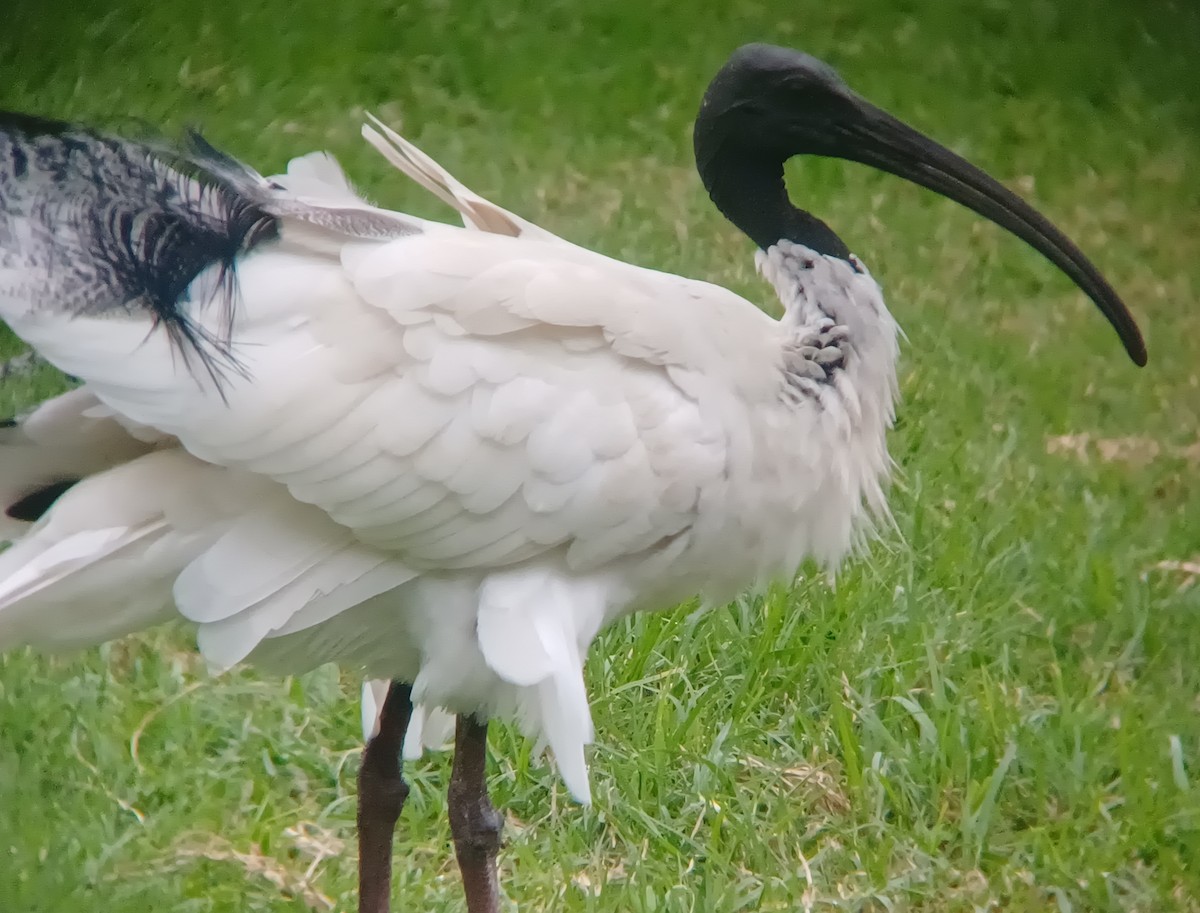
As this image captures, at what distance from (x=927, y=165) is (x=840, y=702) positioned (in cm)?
→ 125

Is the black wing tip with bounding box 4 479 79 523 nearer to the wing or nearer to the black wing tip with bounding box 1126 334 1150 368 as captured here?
the wing

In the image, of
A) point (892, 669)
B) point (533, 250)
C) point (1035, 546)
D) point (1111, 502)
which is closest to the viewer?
point (533, 250)

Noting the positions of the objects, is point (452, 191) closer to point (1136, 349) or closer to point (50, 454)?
point (50, 454)

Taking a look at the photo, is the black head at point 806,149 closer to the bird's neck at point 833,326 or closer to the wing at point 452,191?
the bird's neck at point 833,326

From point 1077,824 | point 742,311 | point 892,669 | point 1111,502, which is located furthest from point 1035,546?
point 742,311

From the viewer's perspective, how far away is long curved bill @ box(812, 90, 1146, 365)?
2.80 m

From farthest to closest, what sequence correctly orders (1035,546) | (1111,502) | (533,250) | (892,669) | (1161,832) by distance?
(1111,502)
(1035,546)
(892,669)
(1161,832)
(533,250)

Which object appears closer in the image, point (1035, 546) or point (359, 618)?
point (359, 618)

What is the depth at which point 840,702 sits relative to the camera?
11.6 ft

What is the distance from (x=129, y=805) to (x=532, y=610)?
1318 millimetres

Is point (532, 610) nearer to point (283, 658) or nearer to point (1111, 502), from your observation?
point (283, 658)

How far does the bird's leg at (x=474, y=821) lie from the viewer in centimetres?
293

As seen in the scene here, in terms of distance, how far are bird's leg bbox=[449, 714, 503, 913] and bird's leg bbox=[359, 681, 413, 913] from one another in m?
0.13

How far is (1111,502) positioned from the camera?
4750 millimetres
